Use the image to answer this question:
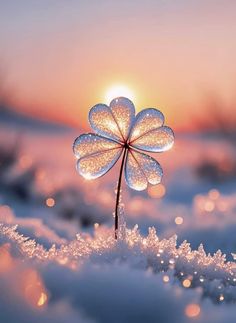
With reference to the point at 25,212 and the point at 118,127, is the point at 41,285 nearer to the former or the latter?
the point at 118,127

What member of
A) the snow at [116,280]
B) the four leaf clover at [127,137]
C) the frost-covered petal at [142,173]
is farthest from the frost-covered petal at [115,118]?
the snow at [116,280]

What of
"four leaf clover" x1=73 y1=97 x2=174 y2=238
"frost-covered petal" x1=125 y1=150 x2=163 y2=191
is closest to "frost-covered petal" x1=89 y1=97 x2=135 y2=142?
"four leaf clover" x1=73 y1=97 x2=174 y2=238

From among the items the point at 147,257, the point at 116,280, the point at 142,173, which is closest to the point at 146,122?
the point at 142,173

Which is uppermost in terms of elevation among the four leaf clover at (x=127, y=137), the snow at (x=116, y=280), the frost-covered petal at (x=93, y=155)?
the four leaf clover at (x=127, y=137)

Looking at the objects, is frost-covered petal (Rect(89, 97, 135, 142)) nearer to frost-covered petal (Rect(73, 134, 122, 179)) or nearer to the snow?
frost-covered petal (Rect(73, 134, 122, 179))

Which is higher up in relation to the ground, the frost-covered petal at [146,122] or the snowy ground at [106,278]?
the frost-covered petal at [146,122]

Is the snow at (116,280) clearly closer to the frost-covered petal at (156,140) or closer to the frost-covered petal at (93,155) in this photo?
the frost-covered petal at (93,155)

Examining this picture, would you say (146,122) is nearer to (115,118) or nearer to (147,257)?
(115,118)
